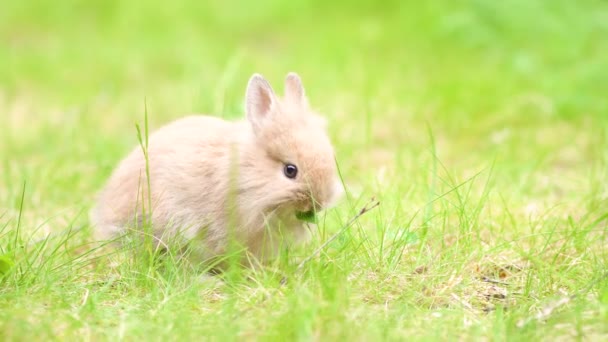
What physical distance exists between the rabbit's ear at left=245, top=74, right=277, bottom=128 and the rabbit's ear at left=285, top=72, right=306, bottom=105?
14cm

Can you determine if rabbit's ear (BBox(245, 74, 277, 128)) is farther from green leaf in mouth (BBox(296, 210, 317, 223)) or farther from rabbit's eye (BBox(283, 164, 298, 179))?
green leaf in mouth (BBox(296, 210, 317, 223))

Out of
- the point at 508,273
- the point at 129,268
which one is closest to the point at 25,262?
the point at 129,268

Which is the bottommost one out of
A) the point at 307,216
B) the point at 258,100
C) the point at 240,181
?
the point at 307,216

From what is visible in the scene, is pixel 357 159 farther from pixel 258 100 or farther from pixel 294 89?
pixel 258 100

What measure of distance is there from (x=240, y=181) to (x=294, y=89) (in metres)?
0.59

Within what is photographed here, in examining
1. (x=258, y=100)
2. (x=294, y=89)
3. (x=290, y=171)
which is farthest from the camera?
(x=294, y=89)

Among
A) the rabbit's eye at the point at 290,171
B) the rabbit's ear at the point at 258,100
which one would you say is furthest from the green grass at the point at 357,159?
the rabbit's ear at the point at 258,100

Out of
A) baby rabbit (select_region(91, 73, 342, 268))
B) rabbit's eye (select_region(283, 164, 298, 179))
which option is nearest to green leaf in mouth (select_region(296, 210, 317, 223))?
baby rabbit (select_region(91, 73, 342, 268))

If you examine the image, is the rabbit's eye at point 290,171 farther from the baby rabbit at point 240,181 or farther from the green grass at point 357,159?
the green grass at point 357,159

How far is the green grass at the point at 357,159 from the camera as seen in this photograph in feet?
10.1

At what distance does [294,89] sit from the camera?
4.00 meters

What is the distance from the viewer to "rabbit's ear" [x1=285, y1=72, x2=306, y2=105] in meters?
3.98

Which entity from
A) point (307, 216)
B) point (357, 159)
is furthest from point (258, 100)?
point (357, 159)

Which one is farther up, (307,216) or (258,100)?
(258,100)
